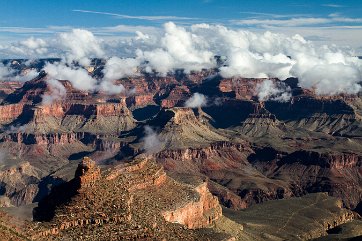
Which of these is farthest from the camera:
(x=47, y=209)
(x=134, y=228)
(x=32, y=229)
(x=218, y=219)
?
(x=218, y=219)

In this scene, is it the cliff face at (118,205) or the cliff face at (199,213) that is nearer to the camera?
the cliff face at (118,205)

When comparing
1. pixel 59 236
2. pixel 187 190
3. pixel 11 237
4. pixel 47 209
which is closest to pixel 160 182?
pixel 187 190

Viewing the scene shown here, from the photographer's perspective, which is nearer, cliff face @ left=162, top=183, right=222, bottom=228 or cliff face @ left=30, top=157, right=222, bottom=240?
cliff face @ left=30, top=157, right=222, bottom=240

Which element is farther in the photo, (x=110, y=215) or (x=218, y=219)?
(x=218, y=219)

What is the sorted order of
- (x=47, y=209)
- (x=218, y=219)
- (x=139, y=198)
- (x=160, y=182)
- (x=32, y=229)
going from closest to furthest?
(x=32, y=229)
(x=47, y=209)
(x=139, y=198)
(x=160, y=182)
(x=218, y=219)

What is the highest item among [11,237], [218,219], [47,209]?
[11,237]

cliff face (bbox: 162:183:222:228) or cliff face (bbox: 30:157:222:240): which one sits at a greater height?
cliff face (bbox: 30:157:222:240)

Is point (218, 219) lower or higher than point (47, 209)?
lower

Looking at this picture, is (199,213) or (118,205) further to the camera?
(199,213)

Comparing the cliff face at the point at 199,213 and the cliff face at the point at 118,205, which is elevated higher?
the cliff face at the point at 118,205

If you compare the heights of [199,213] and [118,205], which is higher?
[118,205]

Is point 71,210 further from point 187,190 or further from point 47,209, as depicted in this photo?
point 187,190
